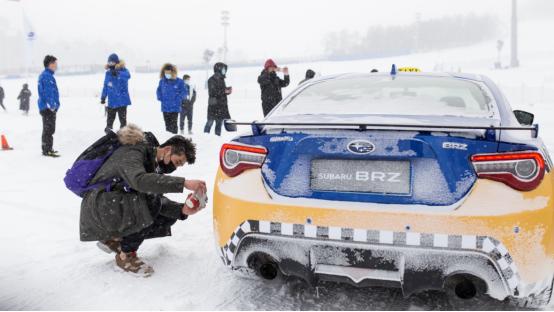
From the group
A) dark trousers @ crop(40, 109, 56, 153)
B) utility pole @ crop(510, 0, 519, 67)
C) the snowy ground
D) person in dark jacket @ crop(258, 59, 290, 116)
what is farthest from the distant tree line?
the snowy ground

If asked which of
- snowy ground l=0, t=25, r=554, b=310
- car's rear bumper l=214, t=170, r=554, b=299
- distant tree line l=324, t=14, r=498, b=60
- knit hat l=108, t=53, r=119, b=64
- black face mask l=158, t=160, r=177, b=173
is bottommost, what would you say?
snowy ground l=0, t=25, r=554, b=310

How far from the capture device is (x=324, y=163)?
2.65m

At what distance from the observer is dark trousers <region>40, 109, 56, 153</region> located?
8609 millimetres

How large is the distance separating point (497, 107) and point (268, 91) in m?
8.19

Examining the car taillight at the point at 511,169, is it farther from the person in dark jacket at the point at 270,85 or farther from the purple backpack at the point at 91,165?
the person in dark jacket at the point at 270,85

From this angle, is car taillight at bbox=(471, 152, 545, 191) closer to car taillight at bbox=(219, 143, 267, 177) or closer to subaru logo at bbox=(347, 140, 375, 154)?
subaru logo at bbox=(347, 140, 375, 154)

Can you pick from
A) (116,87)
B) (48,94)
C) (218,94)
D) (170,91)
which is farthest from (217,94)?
(48,94)

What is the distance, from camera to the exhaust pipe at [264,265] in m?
2.79

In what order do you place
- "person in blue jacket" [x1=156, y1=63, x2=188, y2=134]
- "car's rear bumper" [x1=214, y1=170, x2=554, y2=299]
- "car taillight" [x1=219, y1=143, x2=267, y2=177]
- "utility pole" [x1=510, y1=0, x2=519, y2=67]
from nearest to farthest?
"car's rear bumper" [x1=214, y1=170, x2=554, y2=299] < "car taillight" [x1=219, y1=143, x2=267, y2=177] < "person in blue jacket" [x1=156, y1=63, x2=188, y2=134] < "utility pole" [x1=510, y1=0, x2=519, y2=67]

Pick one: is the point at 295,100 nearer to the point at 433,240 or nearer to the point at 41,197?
the point at 433,240

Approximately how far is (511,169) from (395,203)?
21.9 inches

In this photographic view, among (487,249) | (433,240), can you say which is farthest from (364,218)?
(487,249)

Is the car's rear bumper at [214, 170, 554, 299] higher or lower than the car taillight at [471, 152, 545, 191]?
lower

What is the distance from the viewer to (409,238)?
A: 2.46m
